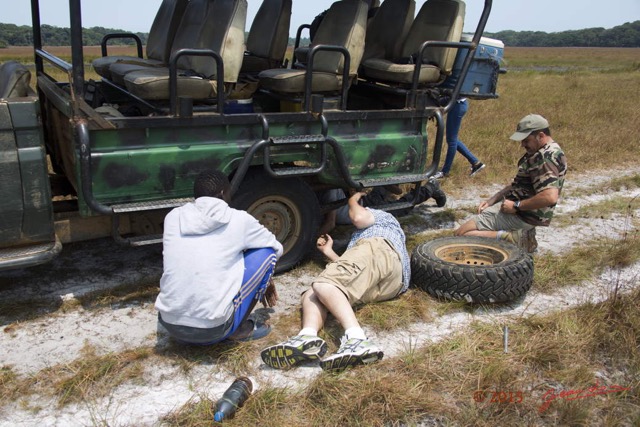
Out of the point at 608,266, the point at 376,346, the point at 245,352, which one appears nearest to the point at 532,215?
the point at 608,266

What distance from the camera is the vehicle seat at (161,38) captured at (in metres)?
5.76

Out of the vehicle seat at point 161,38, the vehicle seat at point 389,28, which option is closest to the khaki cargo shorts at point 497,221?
the vehicle seat at point 389,28

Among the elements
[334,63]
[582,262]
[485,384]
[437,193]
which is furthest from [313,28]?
[485,384]

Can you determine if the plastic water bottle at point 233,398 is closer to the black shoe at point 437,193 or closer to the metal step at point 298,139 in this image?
the metal step at point 298,139

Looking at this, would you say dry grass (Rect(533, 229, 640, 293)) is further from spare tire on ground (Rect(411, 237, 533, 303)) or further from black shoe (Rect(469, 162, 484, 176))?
black shoe (Rect(469, 162, 484, 176))

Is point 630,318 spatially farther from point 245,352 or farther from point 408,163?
point 245,352

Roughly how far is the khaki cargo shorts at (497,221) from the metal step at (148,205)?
98.6 inches

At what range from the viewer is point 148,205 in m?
3.94

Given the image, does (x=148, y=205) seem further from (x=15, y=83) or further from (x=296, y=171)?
(x=15, y=83)

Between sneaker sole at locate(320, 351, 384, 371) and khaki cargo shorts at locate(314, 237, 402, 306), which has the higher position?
khaki cargo shorts at locate(314, 237, 402, 306)

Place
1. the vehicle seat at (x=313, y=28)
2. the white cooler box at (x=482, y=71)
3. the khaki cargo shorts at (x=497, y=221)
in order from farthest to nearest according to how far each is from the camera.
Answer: the vehicle seat at (x=313, y=28) < the white cooler box at (x=482, y=71) < the khaki cargo shorts at (x=497, y=221)

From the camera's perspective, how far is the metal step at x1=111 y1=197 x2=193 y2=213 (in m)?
3.85

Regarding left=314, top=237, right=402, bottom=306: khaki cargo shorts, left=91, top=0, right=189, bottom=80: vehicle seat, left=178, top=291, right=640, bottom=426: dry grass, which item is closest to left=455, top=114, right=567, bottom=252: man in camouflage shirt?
left=178, top=291, right=640, bottom=426: dry grass

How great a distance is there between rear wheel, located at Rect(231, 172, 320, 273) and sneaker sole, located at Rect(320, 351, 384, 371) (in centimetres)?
142
